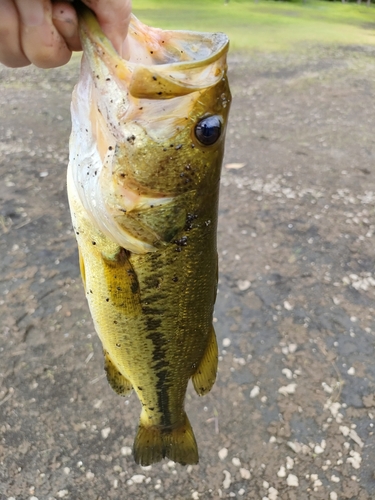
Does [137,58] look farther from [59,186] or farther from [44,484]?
[59,186]

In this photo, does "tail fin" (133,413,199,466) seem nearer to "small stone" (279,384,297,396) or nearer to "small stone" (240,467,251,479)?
Answer: "small stone" (240,467,251,479)

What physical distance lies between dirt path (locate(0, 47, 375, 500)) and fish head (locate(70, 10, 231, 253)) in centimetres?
179

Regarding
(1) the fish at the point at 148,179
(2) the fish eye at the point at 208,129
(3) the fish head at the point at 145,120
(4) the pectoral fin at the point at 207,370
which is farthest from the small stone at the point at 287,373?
(2) the fish eye at the point at 208,129

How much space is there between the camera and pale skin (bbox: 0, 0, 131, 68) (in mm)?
1007

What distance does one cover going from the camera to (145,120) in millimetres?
1157

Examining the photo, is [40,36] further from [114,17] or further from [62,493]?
[62,493]

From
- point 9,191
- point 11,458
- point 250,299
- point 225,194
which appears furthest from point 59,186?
point 11,458

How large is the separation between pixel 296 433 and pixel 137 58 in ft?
7.75

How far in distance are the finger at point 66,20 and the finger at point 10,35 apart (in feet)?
0.30

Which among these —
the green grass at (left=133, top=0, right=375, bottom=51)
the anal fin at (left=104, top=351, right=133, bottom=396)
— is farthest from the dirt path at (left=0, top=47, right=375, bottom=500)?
the green grass at (left=133, top=0, right=375, bottom=51)

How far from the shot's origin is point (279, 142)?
5.89m

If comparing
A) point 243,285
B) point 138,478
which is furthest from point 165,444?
point 243,285

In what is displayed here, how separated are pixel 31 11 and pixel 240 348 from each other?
2585 mm

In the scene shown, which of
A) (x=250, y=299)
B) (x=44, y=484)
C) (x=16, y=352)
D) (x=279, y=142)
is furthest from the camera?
(x=279, y=142)
